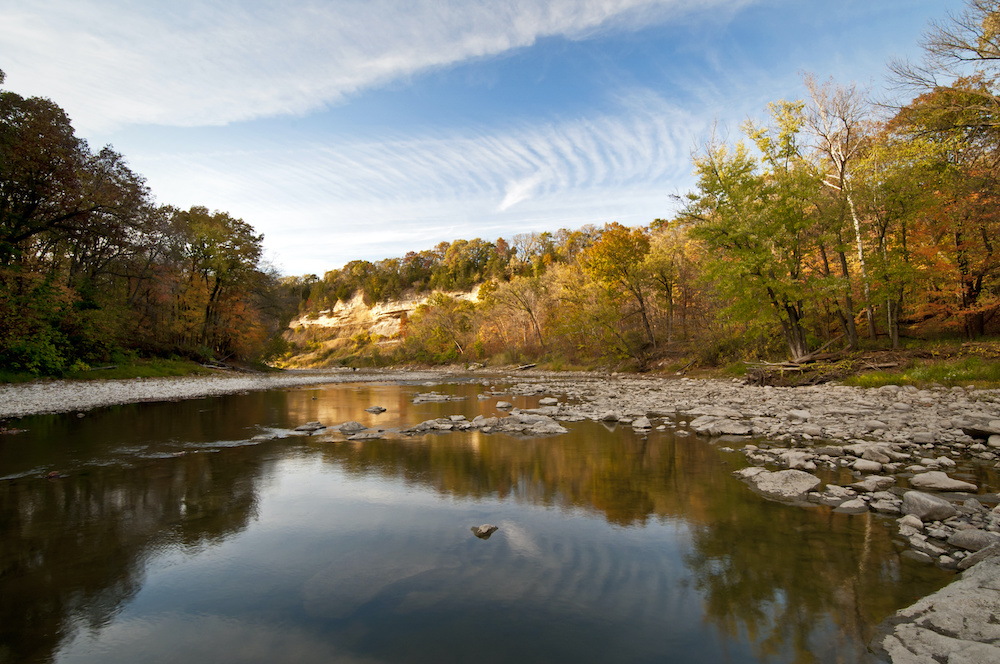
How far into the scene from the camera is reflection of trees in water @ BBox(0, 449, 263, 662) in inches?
122

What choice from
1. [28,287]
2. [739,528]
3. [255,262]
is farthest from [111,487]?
[255,262]

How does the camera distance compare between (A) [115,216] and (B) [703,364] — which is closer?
(A) [115,216]

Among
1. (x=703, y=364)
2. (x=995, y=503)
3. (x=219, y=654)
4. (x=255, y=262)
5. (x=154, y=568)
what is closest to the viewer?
(x=219, y=654)

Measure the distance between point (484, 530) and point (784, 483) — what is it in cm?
392

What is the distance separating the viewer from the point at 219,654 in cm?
270

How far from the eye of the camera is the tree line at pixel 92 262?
16.7 m

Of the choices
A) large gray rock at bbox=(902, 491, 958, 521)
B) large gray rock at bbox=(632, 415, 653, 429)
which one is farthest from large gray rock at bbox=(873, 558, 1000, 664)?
large gray rock at bbox=(632, 415, 653, 429)

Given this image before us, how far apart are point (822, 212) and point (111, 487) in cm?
2222

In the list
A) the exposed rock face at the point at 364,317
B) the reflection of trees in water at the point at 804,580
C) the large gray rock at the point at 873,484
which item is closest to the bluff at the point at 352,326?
the exposed rock face at the point at 364,317

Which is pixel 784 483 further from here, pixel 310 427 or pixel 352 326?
pixel 352 326

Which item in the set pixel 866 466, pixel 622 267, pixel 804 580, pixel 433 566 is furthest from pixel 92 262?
pixel 866 466

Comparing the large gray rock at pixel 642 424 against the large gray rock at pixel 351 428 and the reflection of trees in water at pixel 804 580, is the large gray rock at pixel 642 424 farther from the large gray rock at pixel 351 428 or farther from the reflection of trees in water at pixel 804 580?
the large gray rock at pixel 351 428

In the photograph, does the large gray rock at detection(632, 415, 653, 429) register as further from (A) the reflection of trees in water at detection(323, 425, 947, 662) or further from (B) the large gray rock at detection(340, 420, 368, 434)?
(B) the large gray rock at detection(340, 420, 368, 434)

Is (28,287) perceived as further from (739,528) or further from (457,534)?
(739,528)
